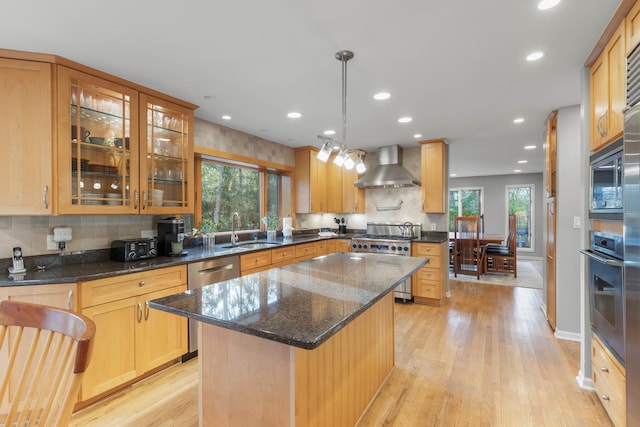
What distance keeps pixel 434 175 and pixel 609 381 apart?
10.6 feet

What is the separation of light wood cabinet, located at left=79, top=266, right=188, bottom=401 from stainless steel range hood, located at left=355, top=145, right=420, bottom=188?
318cm

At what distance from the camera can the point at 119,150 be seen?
2541mm

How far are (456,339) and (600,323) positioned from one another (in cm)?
144

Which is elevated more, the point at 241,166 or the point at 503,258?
the point at 241,166

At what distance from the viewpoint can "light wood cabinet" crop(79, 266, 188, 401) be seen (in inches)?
83.2

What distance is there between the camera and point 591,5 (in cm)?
166

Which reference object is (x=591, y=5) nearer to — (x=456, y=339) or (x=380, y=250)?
(x=456, y=339)

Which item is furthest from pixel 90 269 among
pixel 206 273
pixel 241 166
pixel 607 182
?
pixel 607 182

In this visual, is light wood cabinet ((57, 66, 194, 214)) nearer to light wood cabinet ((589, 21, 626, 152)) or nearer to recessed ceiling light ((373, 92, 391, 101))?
recessed ceiling light ((373, 92, 391, 101))

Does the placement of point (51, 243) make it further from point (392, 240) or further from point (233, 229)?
point (392, 240)

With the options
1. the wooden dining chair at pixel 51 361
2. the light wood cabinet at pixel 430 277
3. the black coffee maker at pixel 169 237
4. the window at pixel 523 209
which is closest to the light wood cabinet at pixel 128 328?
the black coffee maker at pixel 169 237

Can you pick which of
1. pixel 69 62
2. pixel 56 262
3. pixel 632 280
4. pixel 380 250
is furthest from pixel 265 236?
pixel 632 280

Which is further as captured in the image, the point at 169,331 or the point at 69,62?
the point at 169,331

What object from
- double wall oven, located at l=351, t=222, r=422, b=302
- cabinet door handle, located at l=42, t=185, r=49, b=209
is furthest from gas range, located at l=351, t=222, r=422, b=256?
cabinet door handle, located at l=42, t=185, r=49, b=209
